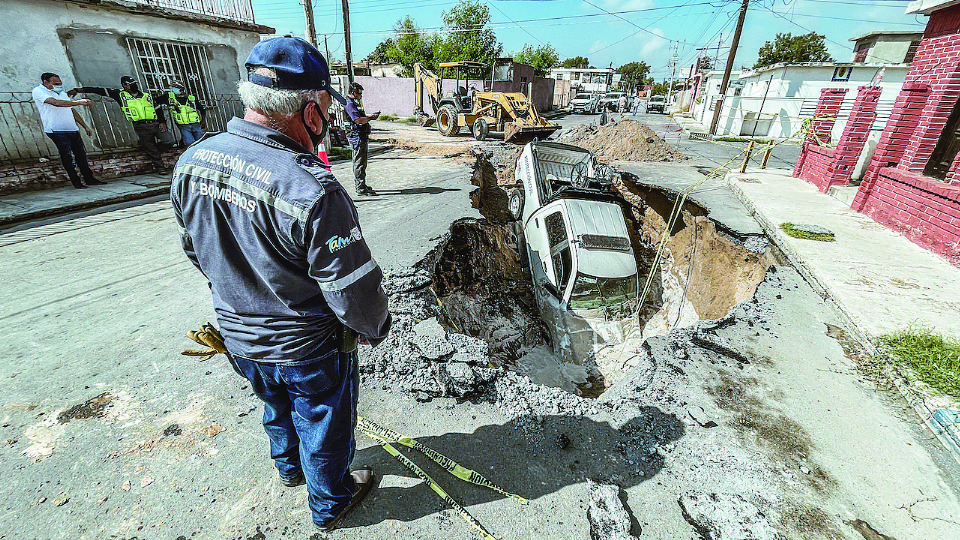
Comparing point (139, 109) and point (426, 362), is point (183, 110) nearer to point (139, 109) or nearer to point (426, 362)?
point (139, 109)

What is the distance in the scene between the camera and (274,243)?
4.45ft

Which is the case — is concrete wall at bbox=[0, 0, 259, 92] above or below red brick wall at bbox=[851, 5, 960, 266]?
above

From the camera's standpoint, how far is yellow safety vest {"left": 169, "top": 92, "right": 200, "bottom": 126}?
27.4 feet

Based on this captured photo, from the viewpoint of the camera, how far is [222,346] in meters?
1.74

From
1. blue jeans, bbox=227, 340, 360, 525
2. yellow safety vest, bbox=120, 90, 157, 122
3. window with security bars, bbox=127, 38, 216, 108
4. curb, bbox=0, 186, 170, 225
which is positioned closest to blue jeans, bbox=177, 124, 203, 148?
yellow safety vest, bbox=120, 90, 157, 122

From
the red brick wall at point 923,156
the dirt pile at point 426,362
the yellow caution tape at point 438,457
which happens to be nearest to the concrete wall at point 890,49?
the red brick wall at point 923,156

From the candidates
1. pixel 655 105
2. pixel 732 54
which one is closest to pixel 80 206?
pixel 732 54

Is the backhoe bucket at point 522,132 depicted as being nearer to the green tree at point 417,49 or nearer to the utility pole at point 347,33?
the utility pole at point 347,33

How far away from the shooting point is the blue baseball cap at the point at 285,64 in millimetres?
1368

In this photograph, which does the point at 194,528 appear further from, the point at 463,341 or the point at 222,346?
the point at 463,341

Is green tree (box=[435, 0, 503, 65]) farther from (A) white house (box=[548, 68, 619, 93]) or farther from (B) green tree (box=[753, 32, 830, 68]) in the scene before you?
(B) green tree (box=[753, 32, 830, 68])

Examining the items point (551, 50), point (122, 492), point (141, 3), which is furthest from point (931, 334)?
point (551, 50)

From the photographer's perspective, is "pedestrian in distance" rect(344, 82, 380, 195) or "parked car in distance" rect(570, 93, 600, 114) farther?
"parked car in distance" rect(570, 93, 600, 114)

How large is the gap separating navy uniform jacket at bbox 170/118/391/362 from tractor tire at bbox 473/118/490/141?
47.0 ft
